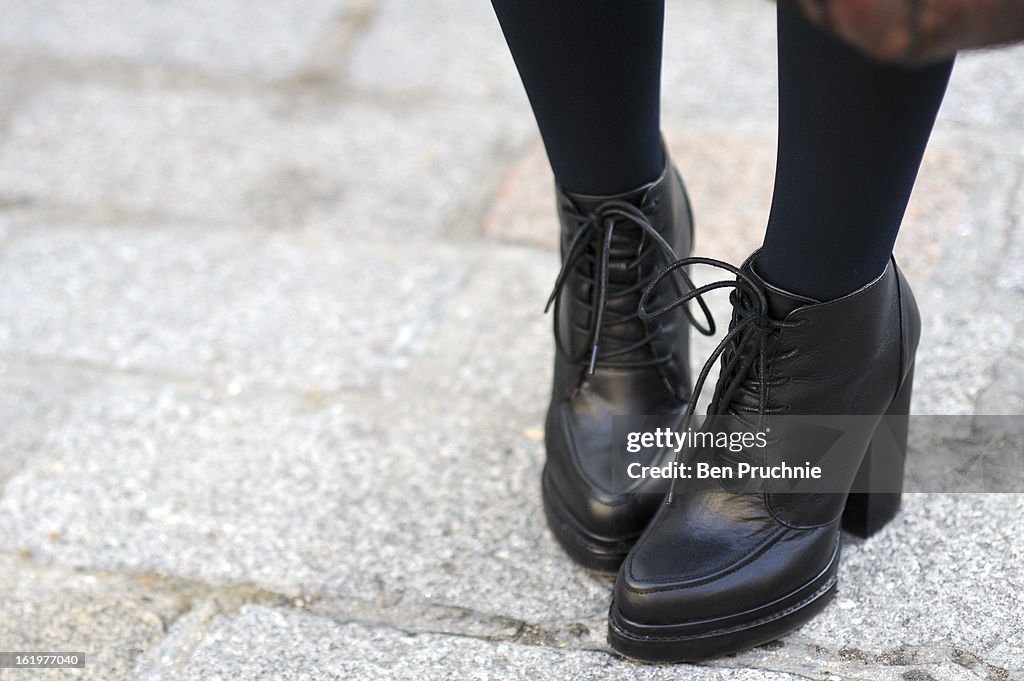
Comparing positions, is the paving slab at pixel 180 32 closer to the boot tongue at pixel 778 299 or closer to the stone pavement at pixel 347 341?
the stone pavement at pixel 347 341

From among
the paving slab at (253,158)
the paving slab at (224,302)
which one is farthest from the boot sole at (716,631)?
the paving slab at (253,158)

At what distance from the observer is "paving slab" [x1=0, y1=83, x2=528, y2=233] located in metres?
1.64

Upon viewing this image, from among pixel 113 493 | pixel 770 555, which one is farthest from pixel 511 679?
pixel 113 493

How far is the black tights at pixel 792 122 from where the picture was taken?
70cm

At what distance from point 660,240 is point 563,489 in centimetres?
26

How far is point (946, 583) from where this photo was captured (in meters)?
0.98

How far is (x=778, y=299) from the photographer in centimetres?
83

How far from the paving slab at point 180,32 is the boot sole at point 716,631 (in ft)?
4.40

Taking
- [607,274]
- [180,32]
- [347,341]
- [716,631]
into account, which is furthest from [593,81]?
[180,32]

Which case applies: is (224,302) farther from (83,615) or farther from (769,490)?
(769,490)

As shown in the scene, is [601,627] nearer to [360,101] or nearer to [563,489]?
[563,489]

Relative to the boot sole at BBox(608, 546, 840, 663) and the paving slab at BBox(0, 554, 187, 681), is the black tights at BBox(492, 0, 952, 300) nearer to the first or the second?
the boot sole at BBox(608, 546, 840, 663)

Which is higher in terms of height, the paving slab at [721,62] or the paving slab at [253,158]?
the paving slab at [721,62]

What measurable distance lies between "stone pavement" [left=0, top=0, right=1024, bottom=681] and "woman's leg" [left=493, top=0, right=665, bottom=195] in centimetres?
37
